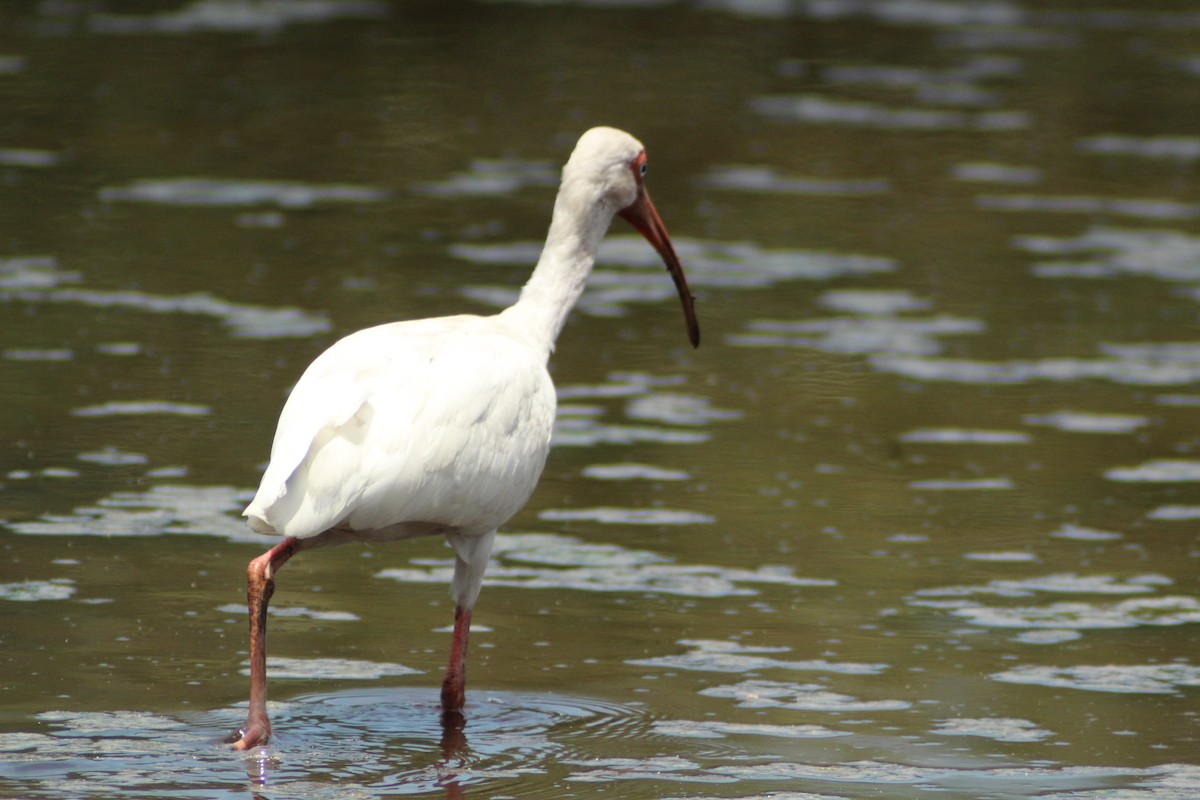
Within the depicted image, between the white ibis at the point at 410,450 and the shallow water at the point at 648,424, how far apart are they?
50 cm

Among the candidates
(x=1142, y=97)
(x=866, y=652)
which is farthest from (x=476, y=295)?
(x=1142, y=97)

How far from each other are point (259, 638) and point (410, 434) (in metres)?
0.78

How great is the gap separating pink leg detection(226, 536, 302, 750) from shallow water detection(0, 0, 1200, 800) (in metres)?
0.14

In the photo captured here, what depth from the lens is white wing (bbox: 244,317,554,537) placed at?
6629mm

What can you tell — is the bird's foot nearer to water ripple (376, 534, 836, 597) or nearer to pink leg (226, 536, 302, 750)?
pink leg (226, 536, 302, 750)

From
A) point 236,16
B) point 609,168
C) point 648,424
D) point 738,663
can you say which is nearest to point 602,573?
point 738,663

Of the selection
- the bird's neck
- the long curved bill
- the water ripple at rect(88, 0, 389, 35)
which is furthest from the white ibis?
Answer: the water ripple at rect(88, 0, 389, 35)

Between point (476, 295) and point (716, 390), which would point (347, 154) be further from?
point (716, 390)

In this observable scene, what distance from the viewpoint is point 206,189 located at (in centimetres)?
1551

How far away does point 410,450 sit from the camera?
686cm

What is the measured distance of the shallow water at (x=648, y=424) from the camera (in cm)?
714

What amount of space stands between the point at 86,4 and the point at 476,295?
11.7 meters

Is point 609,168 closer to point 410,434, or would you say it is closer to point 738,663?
point 738,663

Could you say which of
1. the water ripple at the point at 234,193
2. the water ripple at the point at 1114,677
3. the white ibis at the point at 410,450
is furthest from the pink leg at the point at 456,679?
the water ripple at the point at 234,193
